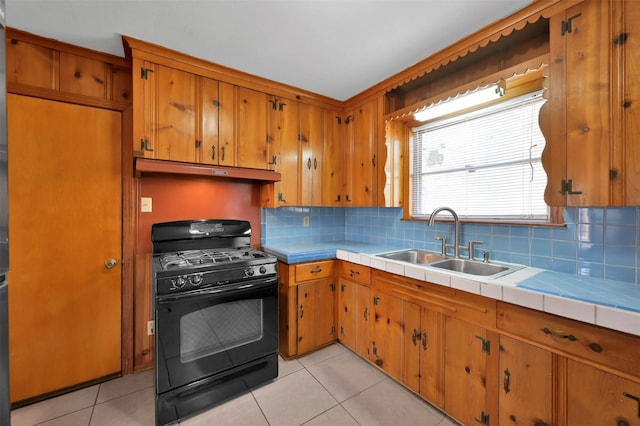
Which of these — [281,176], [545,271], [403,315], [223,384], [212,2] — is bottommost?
[223,384]

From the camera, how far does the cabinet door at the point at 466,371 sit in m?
1.42

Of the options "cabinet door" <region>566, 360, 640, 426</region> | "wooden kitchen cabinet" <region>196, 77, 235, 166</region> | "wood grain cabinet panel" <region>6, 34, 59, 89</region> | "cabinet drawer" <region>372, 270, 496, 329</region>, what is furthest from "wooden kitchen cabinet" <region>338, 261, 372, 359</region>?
"wood grain cabinet panel" <region>6, 34, 59, 89</region>

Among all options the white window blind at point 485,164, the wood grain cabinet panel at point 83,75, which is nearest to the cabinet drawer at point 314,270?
the white window blind at point 485,164

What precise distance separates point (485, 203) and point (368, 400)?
5.58ft

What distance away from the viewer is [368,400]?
179 centimetres

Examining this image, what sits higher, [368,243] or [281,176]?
[281,176]

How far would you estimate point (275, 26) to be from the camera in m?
1.61

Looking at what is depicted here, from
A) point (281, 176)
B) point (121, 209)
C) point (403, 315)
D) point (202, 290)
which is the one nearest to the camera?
point (202, 290)

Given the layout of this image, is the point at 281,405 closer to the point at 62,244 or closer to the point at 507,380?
the point at 507,380

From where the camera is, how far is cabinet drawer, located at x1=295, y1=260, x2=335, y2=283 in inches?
87.7

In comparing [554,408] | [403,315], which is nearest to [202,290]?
[403,315]

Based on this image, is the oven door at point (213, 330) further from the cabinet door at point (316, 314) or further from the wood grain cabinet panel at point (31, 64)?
the wood grain cabinet panel at point (31, 64)

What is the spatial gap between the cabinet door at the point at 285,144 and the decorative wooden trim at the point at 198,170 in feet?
0.48

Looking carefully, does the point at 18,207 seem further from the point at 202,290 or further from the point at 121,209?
the point at 202,290
